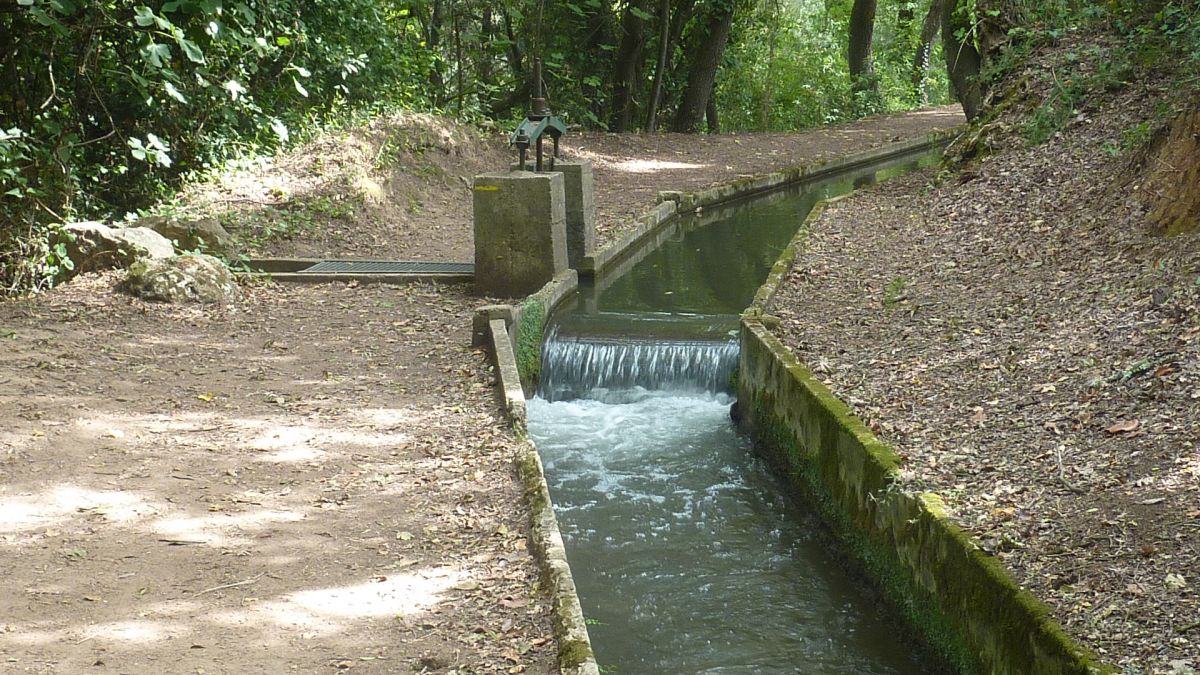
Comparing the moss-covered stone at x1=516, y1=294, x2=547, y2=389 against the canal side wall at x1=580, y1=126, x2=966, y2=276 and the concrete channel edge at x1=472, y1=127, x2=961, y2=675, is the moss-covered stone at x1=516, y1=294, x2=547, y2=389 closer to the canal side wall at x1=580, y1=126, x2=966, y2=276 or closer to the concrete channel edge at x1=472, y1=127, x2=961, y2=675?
the concrete channel edge at x1=472, y1=127, x2=961, y2=675

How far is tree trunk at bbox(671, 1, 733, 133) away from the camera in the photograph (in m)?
23.9

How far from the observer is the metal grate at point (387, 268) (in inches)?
466

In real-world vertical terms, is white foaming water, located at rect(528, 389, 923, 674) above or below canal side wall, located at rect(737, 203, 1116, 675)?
below

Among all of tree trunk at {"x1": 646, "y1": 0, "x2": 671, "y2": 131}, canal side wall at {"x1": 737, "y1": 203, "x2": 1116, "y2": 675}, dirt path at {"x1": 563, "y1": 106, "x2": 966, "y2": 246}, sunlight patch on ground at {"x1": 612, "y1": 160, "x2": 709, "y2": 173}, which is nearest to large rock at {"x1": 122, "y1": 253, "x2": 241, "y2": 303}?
canal side wall at {"x1": 737, "y1": 203, "x2": 1116, "y2": 675}

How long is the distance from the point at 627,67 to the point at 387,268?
42.7 feet

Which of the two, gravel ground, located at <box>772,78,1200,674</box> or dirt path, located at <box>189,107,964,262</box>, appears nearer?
gravel ground, located at <box>772,78,1200,674</box>

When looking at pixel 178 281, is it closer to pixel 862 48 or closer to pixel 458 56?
pixel 458 56

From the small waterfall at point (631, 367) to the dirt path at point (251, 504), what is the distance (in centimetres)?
142

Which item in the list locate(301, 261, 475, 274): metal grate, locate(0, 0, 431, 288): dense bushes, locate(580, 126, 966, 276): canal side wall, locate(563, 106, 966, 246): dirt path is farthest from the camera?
locate(563, 106, 966, 246): dirt path

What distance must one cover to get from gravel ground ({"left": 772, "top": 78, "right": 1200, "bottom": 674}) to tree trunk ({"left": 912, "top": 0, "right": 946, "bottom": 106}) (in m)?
19.0

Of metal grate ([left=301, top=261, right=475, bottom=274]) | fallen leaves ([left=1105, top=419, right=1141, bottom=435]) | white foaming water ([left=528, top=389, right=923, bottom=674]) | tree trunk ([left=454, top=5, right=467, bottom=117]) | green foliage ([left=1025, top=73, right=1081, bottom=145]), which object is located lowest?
white foaming water ([left=528, top=389, right=923, bottom=674])

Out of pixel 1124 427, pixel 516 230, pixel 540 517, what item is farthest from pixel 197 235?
pixel 1124 427

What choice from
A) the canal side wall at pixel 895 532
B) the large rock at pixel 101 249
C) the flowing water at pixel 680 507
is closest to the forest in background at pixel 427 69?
the large rock at pixel 101 249

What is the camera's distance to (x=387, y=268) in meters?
12.1
